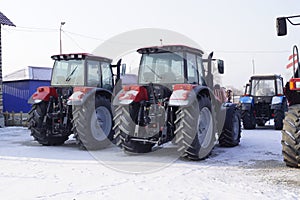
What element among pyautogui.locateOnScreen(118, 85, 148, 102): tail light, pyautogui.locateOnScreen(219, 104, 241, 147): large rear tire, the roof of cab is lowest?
pyautogui.locateOnScreen(219, 104, 241, 147): large rear tire

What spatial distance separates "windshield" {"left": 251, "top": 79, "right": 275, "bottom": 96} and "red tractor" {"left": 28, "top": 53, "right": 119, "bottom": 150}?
6914 mm

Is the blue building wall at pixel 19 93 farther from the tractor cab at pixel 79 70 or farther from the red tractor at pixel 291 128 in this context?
the red tractor at pixel 291 128

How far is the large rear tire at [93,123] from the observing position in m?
7.93

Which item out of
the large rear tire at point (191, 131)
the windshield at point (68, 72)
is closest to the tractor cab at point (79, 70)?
the windshield at point (68, 72)

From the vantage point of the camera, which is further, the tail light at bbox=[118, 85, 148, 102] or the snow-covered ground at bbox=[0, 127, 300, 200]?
the tail light at bbox=[118, 85, 148, 102]

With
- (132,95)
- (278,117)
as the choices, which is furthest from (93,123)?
(278,117)

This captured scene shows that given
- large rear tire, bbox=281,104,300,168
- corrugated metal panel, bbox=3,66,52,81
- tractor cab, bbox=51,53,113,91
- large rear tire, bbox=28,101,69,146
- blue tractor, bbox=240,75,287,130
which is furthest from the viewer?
corrugated metal panel, bbox=3,66,52,81

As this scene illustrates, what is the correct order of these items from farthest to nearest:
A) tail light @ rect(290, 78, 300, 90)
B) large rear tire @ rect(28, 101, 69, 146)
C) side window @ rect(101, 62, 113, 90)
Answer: side window @ rect(101, 62, 113, 90), large rear tire @ rect(28, 101, 69, 146), tail light @ rect(290, 78, 300, 90)

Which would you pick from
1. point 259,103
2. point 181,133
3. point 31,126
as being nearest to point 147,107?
point 181,133

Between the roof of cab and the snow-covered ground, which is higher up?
the roof of cab

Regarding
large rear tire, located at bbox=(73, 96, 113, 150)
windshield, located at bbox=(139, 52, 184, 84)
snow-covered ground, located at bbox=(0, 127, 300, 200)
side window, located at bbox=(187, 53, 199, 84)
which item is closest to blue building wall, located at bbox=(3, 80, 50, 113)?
large rear tire, located at bbox=(73, 96, 113, 150)

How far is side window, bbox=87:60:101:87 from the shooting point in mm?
9000

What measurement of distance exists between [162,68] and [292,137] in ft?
10.2

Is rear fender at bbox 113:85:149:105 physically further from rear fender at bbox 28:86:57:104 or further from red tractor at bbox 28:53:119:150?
rear fender at bbox 28:86:57:104
